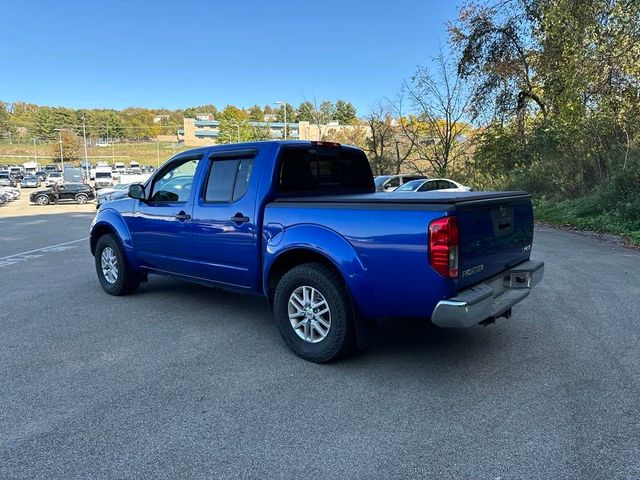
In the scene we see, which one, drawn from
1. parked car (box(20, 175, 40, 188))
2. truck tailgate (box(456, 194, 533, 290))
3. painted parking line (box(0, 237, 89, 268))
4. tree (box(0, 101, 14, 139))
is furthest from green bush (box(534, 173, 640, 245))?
tree (box(0, 101, 14, 139))

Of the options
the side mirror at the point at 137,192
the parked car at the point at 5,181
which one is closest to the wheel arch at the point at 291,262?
the side mirror at the point at 137,192

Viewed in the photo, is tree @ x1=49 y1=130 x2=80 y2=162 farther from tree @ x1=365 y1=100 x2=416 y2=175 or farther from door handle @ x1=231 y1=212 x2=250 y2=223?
door handle @ x1=231 y1=212 x2=250 y2=223

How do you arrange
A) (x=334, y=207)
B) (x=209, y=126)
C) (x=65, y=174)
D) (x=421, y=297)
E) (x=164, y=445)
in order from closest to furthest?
(x=164, y=445)
(x=421, y=297)
(x=334, y=207)
(x=65, y=174)
(x=209, y=126)

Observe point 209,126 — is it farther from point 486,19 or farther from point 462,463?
point 462,463

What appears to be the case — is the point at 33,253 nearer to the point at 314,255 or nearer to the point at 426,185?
the point at 314,255

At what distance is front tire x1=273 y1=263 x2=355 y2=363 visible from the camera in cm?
395

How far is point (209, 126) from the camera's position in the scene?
119250 millimetres

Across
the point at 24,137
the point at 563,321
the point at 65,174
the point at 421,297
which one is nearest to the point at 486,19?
the point at 563,321

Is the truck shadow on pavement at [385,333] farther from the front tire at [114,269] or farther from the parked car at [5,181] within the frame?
the parked car at [5,181]

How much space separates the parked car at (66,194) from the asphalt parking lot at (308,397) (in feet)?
97.2

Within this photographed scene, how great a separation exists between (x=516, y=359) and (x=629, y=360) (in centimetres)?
95

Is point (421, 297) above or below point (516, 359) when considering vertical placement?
above

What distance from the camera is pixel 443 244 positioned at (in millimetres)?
3338

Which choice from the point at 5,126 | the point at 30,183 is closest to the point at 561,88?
the point at 30,183
